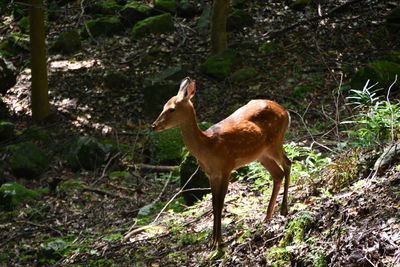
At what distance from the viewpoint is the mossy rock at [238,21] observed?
15.2 meters

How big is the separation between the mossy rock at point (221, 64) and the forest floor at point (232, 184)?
290 mm

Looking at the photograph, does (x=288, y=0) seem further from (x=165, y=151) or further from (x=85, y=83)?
(x=165, y=151)

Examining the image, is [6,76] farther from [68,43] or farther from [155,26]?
[155,26]

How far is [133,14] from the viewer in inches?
658

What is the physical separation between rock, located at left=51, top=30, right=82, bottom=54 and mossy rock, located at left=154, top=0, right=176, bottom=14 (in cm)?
308

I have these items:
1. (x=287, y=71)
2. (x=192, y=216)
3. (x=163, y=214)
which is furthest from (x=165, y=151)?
(x=287, y=71)

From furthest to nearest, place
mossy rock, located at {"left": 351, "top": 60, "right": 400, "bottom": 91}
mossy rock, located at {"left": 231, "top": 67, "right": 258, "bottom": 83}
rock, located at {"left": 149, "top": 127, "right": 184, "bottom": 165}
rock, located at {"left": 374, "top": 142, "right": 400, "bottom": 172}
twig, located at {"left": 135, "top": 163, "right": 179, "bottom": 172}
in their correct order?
mossy rock, located at {"left": 231, "top": 67, "right": 258, "bottom": 83}
mossy rock, located at {"left": 351, "top": 60, "right": 400, "bottom": 91}
rock, located at {"left": 149, "top": 127, "right": 184, "bottom": 165}
twig, located at {"left": 135, "top": 163, "right": 179, "bottom": 172}
rock, located at {"left": 374, "top": 142, "right": 400, "bottom": 172}

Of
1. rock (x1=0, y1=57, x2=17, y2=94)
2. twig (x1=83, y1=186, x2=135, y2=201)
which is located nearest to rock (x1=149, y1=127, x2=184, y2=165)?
twig (x1=83, y1=186, x2=135, y2=201)

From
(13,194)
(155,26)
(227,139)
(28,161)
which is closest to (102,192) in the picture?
(13,194)

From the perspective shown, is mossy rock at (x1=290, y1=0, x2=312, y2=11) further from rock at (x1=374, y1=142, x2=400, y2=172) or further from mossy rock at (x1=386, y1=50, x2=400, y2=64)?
rock at (x1=374, y1=142, x2=400, y2=172)

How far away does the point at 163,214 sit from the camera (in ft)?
22.9

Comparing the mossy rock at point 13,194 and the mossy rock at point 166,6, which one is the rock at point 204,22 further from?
the mossy rock at point 13,194

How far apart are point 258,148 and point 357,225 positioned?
1387 mm

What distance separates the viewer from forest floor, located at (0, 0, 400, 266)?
421cm
